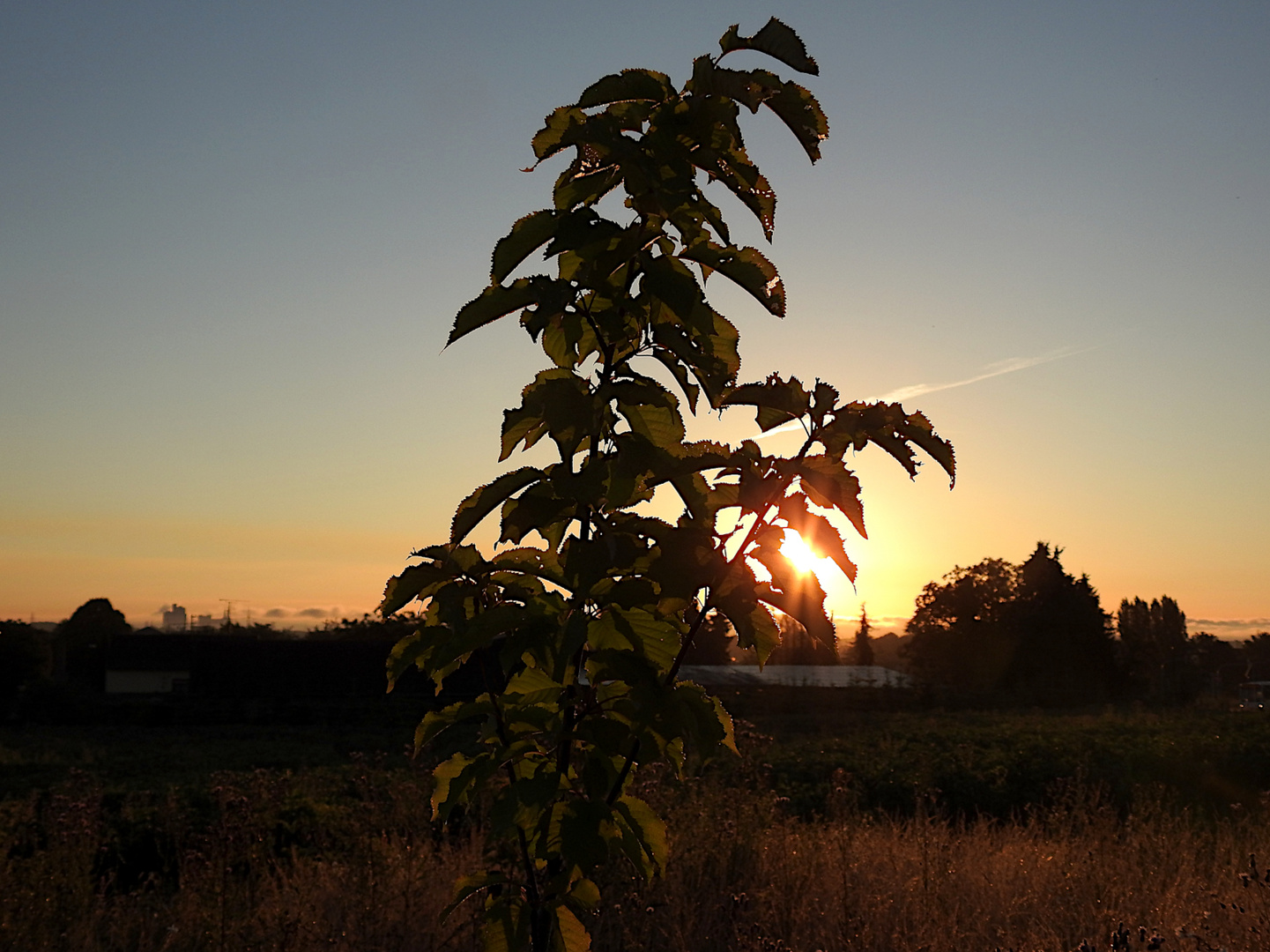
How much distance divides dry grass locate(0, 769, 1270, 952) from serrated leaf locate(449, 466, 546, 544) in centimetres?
298

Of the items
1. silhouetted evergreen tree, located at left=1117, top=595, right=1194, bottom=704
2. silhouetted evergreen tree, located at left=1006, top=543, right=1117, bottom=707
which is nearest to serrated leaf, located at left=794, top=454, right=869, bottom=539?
silhouetted evergreen tree, located at left=1117, top=595, right=1194, bottom=704

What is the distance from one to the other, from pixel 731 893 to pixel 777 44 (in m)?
4.99

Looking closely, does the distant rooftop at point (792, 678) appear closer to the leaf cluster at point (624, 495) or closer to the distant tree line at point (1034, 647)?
the distant tree line at point (1034, 647)

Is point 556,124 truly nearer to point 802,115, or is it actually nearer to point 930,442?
point 802,115

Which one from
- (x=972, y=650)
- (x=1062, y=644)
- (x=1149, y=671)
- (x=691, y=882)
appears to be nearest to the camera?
(x=691, y=882)

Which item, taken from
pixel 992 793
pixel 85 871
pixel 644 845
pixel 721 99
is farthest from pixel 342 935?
pixel 992 793

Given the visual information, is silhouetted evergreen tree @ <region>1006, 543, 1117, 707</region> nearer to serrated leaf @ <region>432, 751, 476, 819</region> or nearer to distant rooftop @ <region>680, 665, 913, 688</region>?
distant rooftop @ <region>680, 665, 913, 688</region>

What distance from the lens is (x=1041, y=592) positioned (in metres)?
52.8

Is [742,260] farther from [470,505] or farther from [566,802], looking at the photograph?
[566,802]

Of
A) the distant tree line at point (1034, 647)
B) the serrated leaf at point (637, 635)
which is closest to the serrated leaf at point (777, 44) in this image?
the serrated leaf at point (637, 635)

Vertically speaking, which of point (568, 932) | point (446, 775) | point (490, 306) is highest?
point (490, 306)

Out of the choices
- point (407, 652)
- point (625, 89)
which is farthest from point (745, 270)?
point (407, 652)

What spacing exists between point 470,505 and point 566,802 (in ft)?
2.18

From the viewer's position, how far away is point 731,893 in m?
5.79
